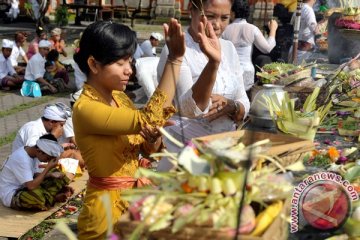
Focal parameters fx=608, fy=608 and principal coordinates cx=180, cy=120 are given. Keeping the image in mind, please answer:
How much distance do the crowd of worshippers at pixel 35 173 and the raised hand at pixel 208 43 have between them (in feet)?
10.4

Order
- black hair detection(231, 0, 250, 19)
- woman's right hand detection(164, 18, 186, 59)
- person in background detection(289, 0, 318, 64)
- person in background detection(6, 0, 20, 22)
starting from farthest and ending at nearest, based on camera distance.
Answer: person in background detection(6, 0, 20, 22)
person in background detection(289, 0, 318, 64)
black hair detection(231, 0, 250, 19)
woman's right hand detection(164, 18, 186, 59)

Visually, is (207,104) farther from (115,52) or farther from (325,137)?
(325,137)

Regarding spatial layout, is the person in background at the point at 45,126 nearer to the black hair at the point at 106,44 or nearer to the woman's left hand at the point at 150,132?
the black hair at the point at 106,44

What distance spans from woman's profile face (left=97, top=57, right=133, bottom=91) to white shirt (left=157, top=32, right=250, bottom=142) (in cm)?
31

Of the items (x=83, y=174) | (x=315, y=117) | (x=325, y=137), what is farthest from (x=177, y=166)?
(x=83, y=174)

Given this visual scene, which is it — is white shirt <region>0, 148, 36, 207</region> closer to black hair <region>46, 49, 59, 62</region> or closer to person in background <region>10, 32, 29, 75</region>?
black hair <region>46, 49, 59, 62</region>

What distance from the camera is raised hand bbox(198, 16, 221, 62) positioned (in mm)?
2516

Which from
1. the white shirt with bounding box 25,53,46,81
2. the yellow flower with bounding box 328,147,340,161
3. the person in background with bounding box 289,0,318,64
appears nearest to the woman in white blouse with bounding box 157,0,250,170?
the yellow flower with bounding box 328,147,340,161

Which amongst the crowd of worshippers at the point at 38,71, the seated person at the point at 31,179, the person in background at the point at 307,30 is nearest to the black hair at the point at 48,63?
the crowd of worshippers at the point at 38,71

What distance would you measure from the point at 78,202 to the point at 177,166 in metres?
4.23

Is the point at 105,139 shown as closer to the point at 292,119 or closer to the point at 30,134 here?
the point at 292,119

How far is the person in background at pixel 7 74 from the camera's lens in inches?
448

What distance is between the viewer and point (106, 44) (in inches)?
102

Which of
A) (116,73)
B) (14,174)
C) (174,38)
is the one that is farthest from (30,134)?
(174,38)
